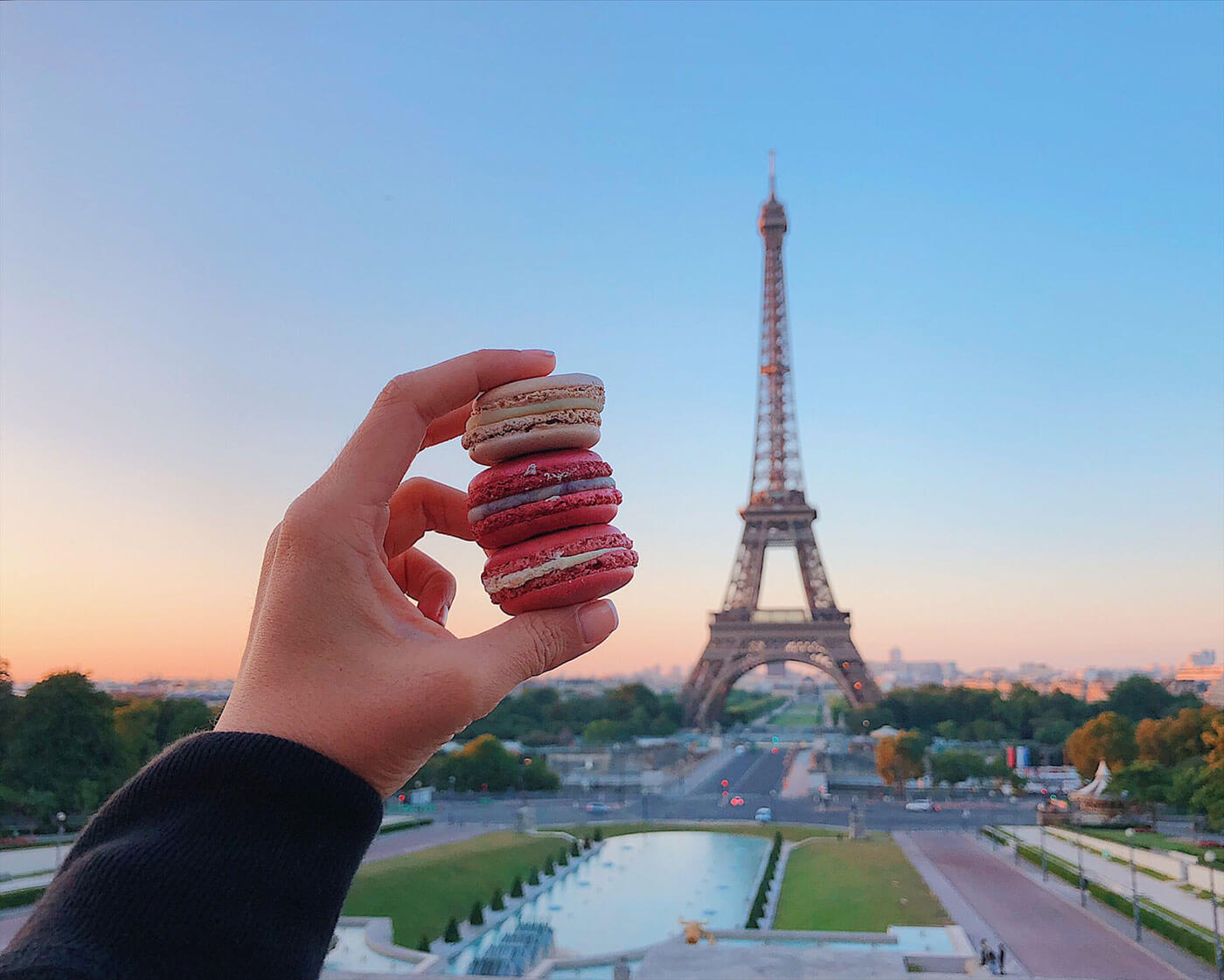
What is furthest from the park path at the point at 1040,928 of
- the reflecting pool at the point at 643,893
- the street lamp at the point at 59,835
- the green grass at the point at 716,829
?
the street lamp at the point at 59,835

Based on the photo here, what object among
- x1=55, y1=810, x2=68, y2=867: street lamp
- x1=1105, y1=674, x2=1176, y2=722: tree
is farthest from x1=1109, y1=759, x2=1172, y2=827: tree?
x1=55, y1=810, x2=68, y2=867: street lamp

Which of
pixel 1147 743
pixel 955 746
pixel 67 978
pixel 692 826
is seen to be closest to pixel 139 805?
pixel 67 978

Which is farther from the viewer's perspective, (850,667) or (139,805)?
(850,667)

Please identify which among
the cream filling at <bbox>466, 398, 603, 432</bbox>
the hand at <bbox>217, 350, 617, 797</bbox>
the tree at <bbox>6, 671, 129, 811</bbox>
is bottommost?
the tree at <bbox>6, 671, 129, 811</bbox>

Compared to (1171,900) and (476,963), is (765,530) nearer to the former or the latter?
(1171,900)

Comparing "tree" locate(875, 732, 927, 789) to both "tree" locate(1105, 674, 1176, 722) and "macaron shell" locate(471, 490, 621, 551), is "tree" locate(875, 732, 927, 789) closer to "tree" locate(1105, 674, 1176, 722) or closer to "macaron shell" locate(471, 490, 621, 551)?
"tree" locate(1105, 674, 1176, 722)

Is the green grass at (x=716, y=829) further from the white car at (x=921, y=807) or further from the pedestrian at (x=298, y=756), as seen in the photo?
the pedestrian at (x=298, y=756)

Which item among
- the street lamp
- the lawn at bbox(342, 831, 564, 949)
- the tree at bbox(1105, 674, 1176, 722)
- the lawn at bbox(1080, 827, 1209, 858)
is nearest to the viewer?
the lawn at bbox(342, 831, 564, 949)
